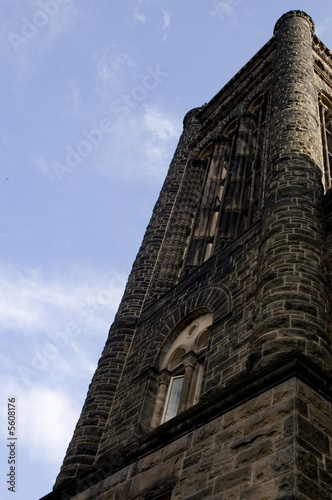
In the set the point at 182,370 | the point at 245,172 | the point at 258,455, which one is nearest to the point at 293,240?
the point at 182,370

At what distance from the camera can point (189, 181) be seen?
21797mm

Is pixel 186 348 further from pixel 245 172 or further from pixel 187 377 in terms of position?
pixel 245 172

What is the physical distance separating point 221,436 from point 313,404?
124 centimetres

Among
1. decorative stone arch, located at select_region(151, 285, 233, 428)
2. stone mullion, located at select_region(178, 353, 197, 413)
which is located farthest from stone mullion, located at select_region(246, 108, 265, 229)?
→ stone mullion, located at select_region(178, 353, 197, 413)

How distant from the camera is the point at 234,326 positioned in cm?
1139

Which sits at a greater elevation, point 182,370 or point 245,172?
point 245,172

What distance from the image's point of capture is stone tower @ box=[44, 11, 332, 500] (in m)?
7.42

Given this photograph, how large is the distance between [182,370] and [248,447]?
538 cm

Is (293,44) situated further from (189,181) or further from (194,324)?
(194,324)

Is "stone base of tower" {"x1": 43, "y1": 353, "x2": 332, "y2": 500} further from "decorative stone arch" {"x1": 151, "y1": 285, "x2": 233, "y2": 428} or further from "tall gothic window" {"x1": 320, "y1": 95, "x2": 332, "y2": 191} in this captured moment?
"tall gothic window" {"x1": 320, "y1": 95, "x2": 332, "y2": 191}

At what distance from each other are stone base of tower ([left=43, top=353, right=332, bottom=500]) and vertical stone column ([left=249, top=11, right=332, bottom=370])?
0.72 metres

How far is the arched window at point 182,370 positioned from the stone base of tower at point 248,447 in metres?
2.57

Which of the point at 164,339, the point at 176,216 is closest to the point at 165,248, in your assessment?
the point at 176,216

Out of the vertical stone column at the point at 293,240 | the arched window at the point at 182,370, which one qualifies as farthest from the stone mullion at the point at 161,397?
the vertical stone column at the point at 293,240
